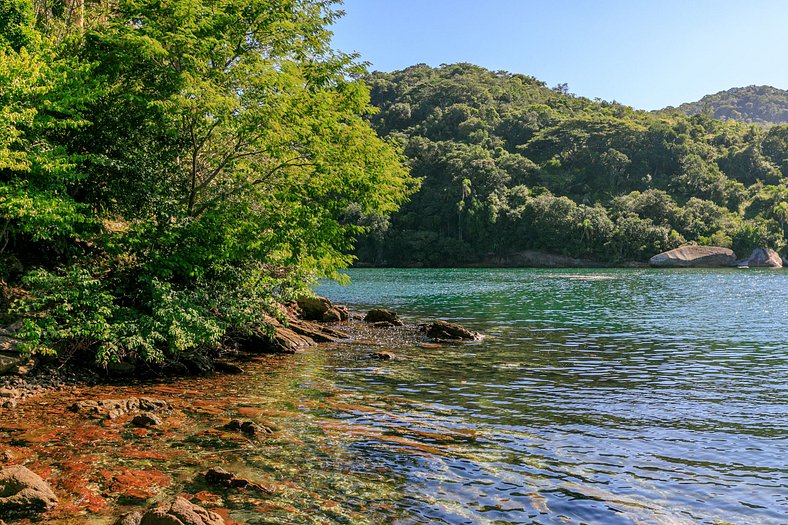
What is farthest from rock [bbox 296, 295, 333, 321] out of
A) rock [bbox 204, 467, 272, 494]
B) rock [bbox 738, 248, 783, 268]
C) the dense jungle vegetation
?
rock [bbox 738, 248, 783, 268]

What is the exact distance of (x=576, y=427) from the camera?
12297mm

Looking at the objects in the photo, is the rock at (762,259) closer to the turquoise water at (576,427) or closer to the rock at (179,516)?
the turquoise water at (576,427)

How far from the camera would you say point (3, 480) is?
7426mm

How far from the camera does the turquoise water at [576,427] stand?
27.5 feet

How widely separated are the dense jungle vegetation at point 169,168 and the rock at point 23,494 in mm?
6569

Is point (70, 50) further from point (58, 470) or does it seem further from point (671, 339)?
point (671, 339)

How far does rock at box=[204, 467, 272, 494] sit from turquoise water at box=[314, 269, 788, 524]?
65.8 inches

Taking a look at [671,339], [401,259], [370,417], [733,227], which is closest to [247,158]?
[370,417]

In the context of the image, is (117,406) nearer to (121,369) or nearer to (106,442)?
(106,442)

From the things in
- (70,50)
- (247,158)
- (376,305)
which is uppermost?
(70,50)

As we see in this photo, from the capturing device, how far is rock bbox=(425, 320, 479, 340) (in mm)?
26172

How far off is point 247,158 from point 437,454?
12.8 m

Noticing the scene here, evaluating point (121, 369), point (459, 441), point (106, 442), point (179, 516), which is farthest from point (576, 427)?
point (121, 369)

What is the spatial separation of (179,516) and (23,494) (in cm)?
238
